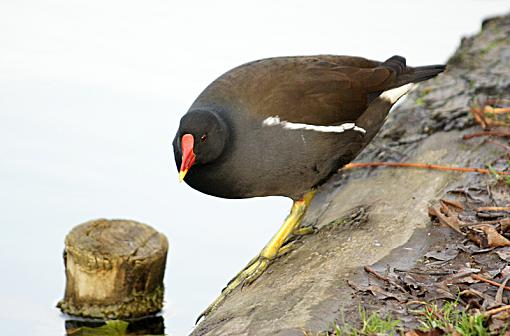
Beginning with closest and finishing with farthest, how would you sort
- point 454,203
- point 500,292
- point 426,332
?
1. point 426,332
2. point 500,292
3. point 454,203

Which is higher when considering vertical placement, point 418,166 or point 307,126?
point 307,126

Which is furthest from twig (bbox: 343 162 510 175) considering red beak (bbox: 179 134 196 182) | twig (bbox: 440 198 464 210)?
red beak (bbox: 179 134 196 182)

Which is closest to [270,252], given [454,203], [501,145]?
[454,203]

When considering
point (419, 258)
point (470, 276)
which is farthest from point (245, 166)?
point (470, 276)

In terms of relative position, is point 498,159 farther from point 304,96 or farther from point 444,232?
point 304,96

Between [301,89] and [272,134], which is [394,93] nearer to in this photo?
[301,89]

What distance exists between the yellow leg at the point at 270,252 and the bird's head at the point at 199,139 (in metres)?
0.55

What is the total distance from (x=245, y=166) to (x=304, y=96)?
1.58 ft

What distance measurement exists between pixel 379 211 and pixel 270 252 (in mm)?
610

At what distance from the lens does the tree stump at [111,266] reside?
451 centimetres

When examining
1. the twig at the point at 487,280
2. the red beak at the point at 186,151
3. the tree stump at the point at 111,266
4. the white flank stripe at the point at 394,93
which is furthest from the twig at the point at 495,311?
the tree stump at the point at 111,266

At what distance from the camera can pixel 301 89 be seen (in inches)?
159

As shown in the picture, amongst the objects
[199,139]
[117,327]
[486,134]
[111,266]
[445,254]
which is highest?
[199,139]

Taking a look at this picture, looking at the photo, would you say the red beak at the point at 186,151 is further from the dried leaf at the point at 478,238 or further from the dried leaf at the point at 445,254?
the dried leaf at the point at 478,238
